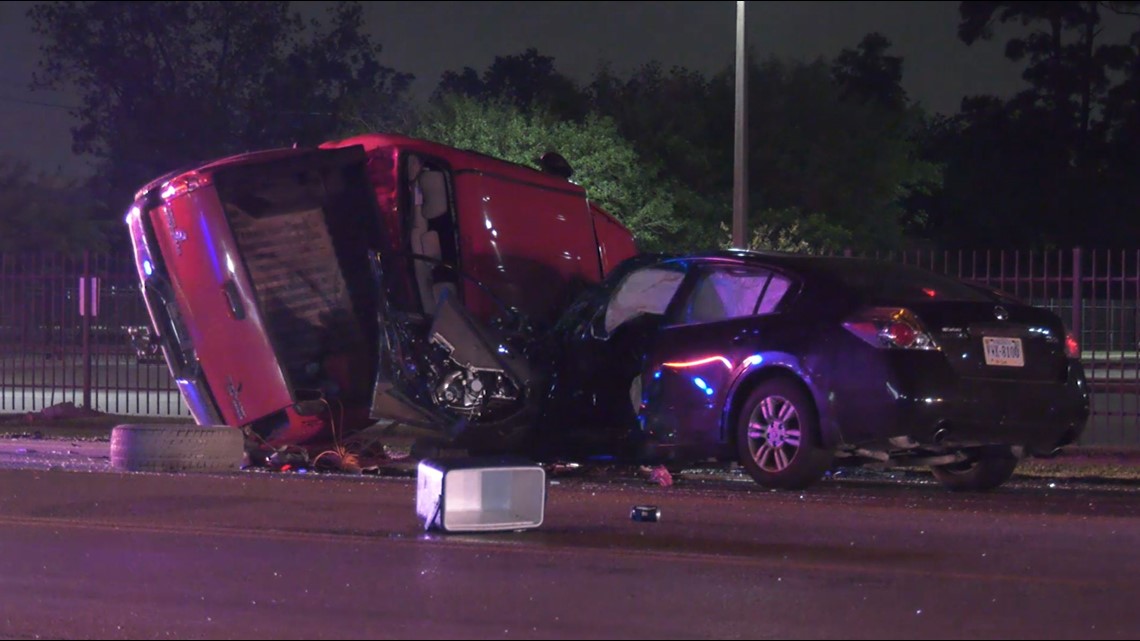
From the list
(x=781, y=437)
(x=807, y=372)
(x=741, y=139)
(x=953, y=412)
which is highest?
(x=741, y=139)

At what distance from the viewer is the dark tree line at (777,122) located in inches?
1812

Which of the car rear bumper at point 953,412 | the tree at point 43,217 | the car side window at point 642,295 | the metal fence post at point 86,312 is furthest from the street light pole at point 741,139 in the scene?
the tree at point 43,217

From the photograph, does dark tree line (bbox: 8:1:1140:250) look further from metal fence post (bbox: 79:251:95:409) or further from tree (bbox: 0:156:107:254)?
metal fence post (bbox: 79:251:95:409)

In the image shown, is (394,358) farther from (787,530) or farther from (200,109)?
(200,109)

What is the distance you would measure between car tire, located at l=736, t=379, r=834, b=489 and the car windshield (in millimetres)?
739

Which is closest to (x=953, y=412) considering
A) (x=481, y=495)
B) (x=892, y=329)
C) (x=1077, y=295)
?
(x=892, y=329)

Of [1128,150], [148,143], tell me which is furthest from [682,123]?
[148,143]

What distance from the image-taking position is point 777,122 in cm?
4906

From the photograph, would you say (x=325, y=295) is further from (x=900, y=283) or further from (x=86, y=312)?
(x=86, y=312)

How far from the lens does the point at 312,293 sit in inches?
436

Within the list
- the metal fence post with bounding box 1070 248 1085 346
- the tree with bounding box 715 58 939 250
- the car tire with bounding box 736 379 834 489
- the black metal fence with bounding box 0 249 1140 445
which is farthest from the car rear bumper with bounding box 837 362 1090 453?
the tree with bounding box 715 58 939 250

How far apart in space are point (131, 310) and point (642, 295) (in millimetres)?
11637

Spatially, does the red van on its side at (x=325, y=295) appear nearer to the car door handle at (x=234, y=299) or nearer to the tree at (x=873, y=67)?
the car door handle at (x=234, y=299)

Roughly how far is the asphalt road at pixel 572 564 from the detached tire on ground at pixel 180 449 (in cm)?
61
